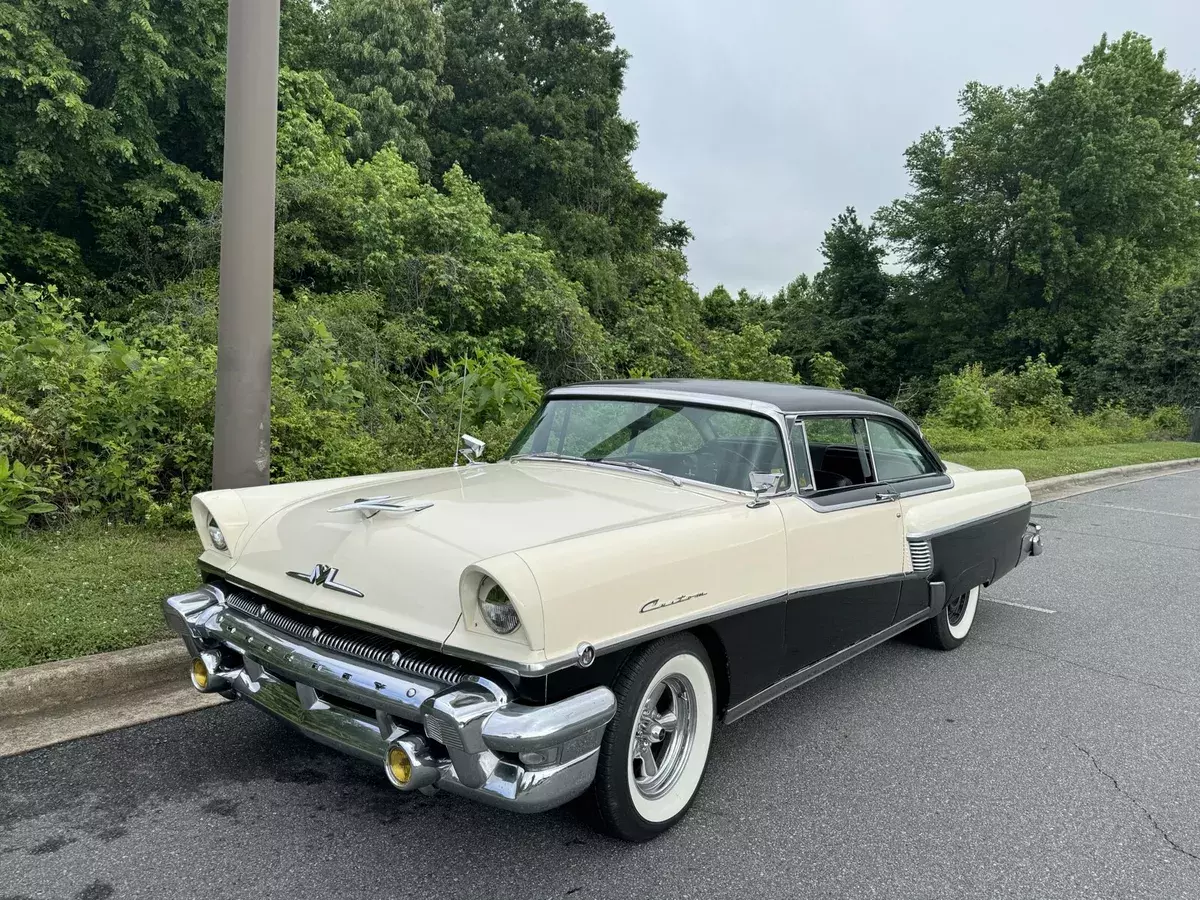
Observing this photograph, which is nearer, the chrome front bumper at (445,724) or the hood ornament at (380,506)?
the chrome front bumper at (445,724)

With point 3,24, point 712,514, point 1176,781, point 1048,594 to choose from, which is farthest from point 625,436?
point 3,24

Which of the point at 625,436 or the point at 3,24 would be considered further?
the point at 3,24

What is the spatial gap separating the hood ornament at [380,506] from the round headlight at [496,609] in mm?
622

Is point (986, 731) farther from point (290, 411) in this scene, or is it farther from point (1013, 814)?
point (290, 411)

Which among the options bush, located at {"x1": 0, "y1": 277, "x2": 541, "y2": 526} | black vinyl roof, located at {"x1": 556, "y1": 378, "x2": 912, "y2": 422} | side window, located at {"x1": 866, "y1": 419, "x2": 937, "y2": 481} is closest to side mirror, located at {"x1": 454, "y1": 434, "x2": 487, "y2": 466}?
black vinyl roof, located at {"x1": 556, "y1": 378, "x2": 912, "y2": 422}

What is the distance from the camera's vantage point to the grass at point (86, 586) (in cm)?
358

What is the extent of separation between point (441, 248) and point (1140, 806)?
11.1m

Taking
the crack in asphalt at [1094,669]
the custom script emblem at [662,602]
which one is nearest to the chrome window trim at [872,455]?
the crack in asphalt at [1094,669]

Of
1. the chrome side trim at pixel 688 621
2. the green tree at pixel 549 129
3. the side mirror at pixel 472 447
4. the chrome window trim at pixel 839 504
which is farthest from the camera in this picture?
the green tree at pixel 549 129

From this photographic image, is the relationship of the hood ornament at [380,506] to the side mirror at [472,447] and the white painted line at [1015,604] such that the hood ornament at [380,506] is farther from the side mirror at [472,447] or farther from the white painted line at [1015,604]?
the white painted line at [1015,604]

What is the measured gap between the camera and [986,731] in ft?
11.9

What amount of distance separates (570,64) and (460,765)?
89.2 ft

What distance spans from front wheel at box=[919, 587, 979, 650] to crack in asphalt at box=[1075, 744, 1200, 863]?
1.09 m

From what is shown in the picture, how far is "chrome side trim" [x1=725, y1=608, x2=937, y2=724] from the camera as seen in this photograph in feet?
9.72
